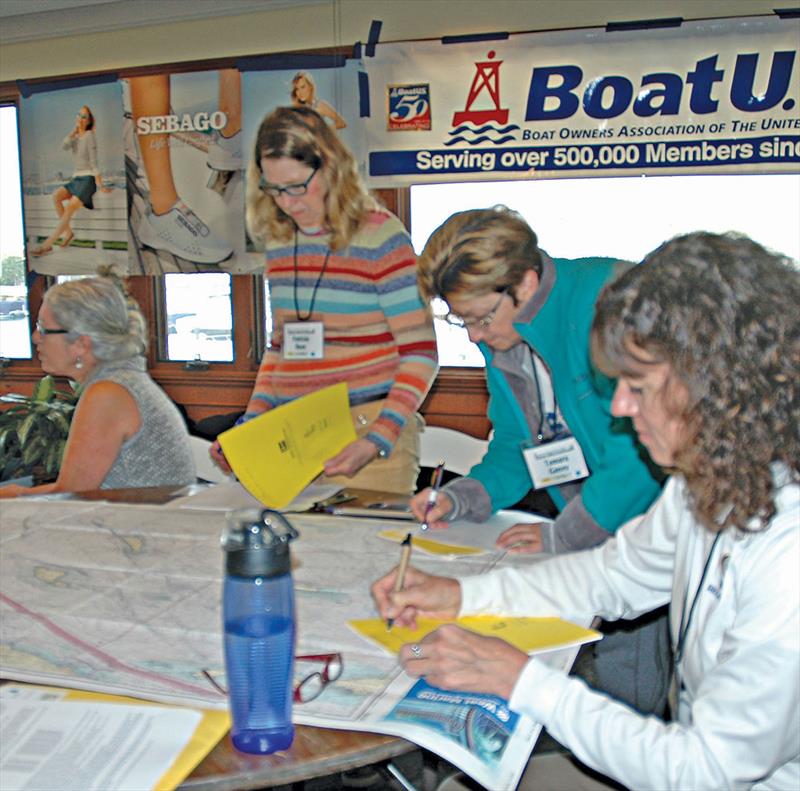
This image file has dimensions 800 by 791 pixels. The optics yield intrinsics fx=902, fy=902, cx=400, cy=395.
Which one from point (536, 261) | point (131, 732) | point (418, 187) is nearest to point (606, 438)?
point (536, 261)

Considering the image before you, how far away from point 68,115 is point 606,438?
458cm

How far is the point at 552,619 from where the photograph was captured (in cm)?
142

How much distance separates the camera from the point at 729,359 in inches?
39.0

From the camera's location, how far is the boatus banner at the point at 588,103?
12.9ft

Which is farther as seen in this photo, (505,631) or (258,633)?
(505,631)

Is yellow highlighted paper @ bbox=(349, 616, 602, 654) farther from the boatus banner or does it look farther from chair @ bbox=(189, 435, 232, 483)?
chair @ bbox=(189, 435, 232, 483)

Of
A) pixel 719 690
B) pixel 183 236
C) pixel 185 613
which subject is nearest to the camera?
pixel 719 690

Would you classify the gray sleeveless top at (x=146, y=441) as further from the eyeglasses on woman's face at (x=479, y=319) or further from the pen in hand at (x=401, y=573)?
the pen in hand at (x=401, y=573)

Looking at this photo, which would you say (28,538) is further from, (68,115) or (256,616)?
(68,115)

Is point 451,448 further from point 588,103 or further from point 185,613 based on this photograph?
point 185,613

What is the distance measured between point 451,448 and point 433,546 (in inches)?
112

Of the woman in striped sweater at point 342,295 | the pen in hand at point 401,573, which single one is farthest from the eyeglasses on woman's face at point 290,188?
the pen in hand at point 401,573

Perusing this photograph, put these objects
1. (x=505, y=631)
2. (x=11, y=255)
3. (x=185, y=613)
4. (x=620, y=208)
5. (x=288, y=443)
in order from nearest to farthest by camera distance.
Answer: (x=505, y=631), (x=185, y=613), (x=288, y=443), (x=620, y=208), (x=11, y=255)

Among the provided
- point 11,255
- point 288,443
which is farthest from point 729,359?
point 11,255
